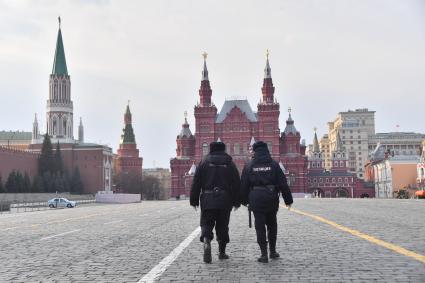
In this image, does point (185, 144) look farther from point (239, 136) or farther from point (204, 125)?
point (239, 136)

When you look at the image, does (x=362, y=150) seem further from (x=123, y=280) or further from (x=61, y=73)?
(x=123, y=280)

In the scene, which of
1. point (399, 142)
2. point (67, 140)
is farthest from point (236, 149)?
point (399, 142)

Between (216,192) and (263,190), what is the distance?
2.34 feet

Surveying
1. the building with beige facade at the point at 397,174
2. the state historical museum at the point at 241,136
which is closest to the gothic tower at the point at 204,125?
the state historical museum at the point at 241,136

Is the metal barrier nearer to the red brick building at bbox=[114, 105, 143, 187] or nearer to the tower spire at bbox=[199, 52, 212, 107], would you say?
Result: the tower spire at bbox=[199, 52, 212, 107]

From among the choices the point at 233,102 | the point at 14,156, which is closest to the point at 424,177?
the point at 233,102

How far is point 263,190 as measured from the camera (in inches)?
336

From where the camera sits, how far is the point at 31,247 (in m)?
11.2

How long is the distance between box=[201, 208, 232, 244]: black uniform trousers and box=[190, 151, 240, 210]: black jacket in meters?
0.11

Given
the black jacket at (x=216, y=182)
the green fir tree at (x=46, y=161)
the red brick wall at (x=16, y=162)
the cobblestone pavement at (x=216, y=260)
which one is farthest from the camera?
the green fir tree at (x=46, y=161)

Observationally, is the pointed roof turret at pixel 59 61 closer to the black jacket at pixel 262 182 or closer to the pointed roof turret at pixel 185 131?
the pointed roof turret at pixel 185 131

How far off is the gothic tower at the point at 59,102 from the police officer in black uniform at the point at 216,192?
12775 cm

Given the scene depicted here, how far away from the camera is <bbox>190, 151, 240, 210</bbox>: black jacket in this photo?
861cm

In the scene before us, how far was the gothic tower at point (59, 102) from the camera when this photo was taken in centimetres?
13312
